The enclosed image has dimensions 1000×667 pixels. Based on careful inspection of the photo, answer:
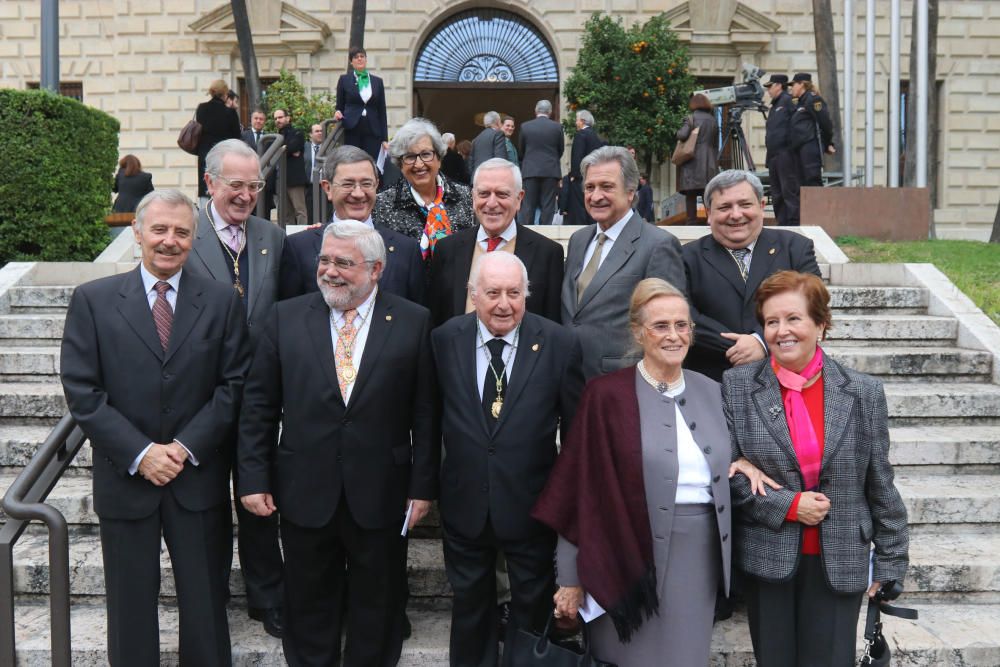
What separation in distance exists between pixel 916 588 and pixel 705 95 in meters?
8.92

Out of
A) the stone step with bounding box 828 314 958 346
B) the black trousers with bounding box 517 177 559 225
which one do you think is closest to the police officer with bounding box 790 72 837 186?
the black trousers with bounding box 517 177 559 225

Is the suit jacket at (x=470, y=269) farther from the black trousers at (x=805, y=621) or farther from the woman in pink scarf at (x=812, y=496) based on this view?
the black trousers at (x=805, y=621)

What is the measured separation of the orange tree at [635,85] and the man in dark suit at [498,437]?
13799mm

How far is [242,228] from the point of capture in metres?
4.43

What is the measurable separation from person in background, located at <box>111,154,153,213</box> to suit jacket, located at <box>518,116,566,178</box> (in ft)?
17.2

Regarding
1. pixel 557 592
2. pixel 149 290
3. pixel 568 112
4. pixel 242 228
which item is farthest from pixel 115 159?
pixel 568 112

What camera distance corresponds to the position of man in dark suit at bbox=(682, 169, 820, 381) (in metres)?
4.15

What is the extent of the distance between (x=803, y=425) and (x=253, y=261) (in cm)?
259

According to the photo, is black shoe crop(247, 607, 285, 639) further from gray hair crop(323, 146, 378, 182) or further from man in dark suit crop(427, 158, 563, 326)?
gray hair crop(323, 146, 378, 182)

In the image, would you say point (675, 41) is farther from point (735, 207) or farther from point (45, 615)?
point (45, 615)

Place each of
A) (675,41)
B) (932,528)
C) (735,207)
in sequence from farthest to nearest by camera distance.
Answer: (675,41)
(932,528)
(735,207)

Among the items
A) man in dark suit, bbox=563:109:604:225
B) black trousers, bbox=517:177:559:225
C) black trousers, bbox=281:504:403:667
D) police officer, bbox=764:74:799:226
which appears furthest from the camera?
man in dark suit, bbox=563:109:604:225

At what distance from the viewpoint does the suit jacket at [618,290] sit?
408 cm

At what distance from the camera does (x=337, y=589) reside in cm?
390
